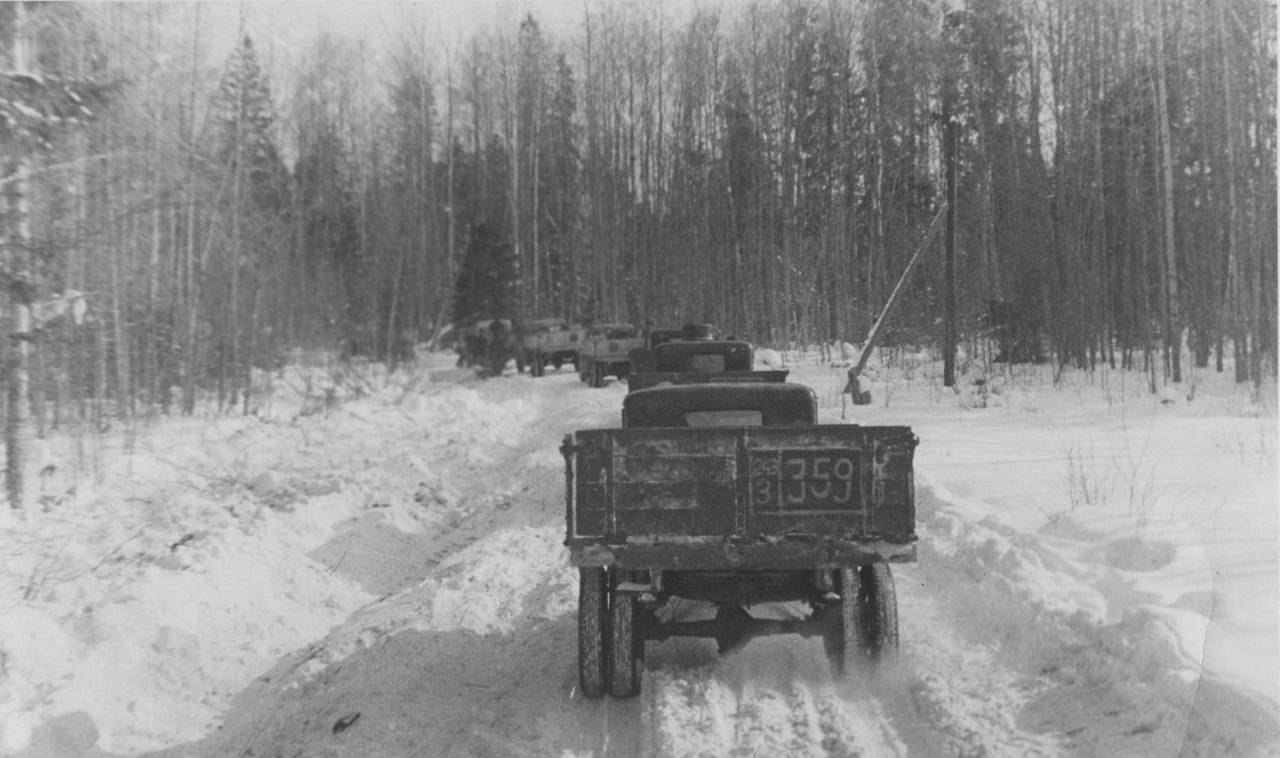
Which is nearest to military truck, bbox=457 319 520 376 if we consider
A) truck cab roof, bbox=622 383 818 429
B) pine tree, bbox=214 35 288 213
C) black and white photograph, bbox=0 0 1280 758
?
black and white photograph, bbox=0 0 1280 758

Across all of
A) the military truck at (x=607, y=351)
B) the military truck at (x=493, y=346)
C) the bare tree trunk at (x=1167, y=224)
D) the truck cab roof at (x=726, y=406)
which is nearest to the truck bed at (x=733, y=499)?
the truck cab roof at (x=726, y=406)

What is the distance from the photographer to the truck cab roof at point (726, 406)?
249 inches

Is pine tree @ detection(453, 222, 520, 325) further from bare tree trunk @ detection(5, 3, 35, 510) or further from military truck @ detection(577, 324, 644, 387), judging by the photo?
bare tree trunk @ detection(5, 3, 35, 510)

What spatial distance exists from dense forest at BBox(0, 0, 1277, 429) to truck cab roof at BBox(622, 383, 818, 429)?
6.14 metres

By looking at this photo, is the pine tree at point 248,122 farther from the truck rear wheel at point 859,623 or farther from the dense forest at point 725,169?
the truck rear wheel at point 859,623

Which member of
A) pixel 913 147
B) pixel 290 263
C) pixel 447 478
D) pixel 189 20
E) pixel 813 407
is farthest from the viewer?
pixel 290 263

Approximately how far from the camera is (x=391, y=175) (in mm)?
33500

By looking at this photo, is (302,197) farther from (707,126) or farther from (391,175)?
(707,126)

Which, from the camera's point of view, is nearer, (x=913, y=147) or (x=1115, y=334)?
(x=913, y=147)

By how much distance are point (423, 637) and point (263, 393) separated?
16.1 m

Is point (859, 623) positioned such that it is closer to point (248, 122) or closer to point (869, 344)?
point (869, 344)

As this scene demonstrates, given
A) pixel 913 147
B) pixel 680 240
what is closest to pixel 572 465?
pixel 913 147

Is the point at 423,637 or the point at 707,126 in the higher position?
the point at 707,126

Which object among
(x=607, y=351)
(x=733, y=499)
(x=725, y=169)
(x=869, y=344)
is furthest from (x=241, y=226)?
(x=733, y=499)
